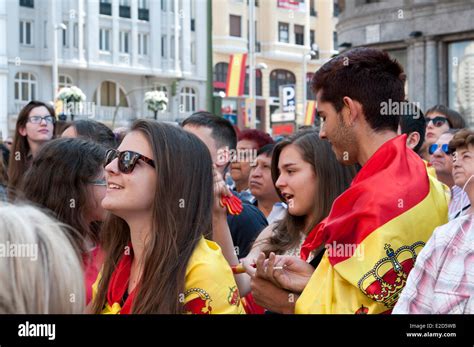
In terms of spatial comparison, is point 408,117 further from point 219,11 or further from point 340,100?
point 219,11

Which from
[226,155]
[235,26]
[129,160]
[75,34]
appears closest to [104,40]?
[75,34]

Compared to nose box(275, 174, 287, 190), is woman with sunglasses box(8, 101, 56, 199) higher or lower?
higher

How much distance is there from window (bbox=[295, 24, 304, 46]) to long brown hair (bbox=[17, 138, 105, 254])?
154 ft

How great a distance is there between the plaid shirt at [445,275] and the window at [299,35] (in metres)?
48.4

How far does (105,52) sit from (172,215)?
52217 millimetres

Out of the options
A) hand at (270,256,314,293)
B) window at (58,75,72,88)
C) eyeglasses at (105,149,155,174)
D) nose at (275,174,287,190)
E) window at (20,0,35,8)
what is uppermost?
window at (20,0,35,8)

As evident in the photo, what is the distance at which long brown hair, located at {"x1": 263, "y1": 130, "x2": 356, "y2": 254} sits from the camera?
414 centimetres

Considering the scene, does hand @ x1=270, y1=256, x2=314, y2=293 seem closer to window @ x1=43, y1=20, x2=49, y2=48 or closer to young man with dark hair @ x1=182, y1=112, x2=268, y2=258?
young man with dark hair @ x1=182, y1=112, x2=268, y2=258

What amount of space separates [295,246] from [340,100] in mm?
1135

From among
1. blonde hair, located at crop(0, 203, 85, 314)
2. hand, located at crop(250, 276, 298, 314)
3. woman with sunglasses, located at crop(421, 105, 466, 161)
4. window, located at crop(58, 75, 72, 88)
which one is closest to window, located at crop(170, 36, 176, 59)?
window, located at crop(58, 75, 72, 88)

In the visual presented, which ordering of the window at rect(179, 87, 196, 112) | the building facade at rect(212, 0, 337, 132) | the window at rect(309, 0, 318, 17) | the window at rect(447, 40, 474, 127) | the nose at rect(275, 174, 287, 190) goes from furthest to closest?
the window at rect(179, 87, 196, 112) < the window at rect(309, 0, 318, 17) < the building facade at rect(212, 0, 337, 132) < the window at rect(447, 40, 474, 127) < the nose at rect(275, 174, 287, 190)

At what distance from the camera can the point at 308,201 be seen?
4.24 metres
